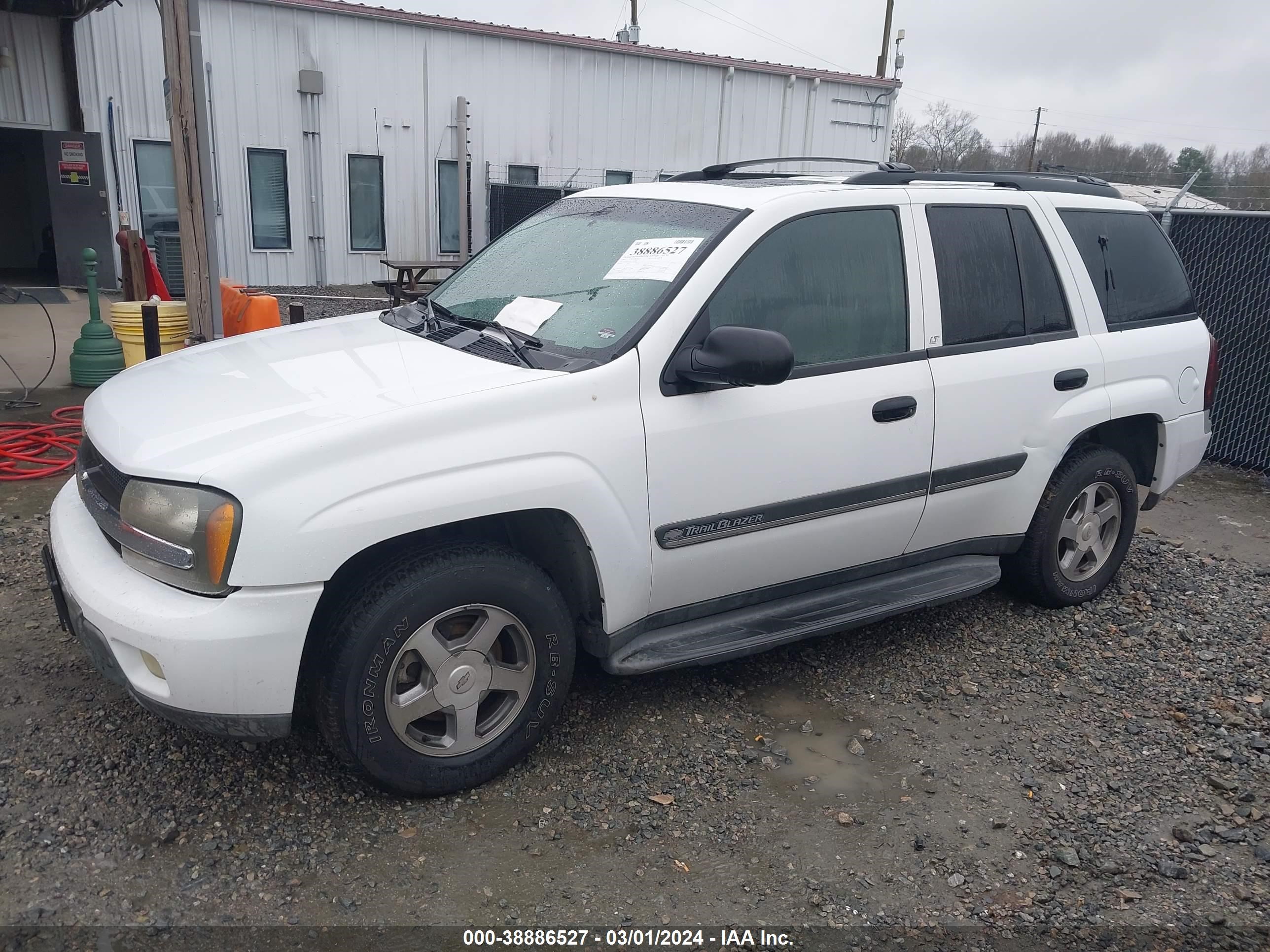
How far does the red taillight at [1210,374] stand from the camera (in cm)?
471

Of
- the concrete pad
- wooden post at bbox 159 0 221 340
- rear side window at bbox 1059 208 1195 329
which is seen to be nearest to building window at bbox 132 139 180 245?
the concrete pad

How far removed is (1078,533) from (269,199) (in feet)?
49.3

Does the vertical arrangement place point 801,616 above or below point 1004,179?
below

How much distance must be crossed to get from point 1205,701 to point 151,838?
3.79m

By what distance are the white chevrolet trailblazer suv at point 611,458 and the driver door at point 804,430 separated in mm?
12

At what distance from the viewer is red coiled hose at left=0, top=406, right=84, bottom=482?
19.2ft

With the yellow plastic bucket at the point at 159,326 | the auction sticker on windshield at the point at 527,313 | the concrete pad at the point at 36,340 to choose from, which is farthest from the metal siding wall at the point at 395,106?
the auction sticker on windshield at the point at 527,313

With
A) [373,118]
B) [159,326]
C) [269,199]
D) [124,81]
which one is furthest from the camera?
[373,118]

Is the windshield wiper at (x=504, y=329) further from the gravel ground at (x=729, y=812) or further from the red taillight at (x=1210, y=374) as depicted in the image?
the red taillight at (x=1210, y=374)

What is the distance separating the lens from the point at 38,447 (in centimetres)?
631

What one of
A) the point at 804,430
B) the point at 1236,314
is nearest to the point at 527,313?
the point at 804,430

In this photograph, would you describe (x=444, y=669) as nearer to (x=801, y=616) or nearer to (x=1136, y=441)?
(x=801, y=616)

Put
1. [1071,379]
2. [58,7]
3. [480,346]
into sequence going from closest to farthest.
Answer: [480,346], [1071,379], [58,7]

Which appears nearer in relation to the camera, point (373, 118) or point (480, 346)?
point (480, 346)
